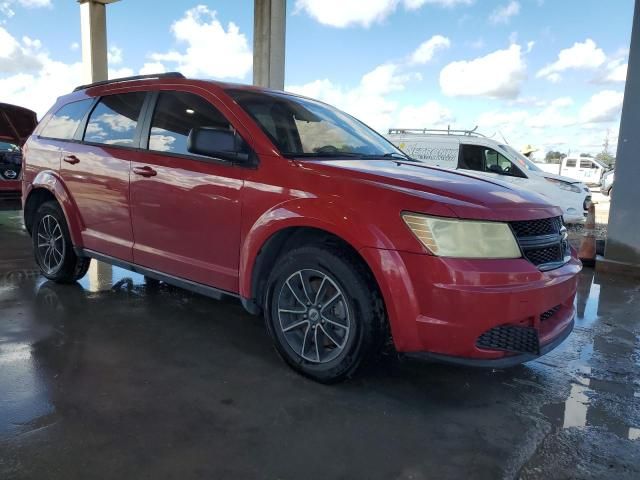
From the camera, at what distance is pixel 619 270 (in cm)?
636

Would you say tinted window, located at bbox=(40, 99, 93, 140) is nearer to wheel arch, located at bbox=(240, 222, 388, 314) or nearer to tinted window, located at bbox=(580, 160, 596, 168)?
wheel arch, located at bbox=(240, 222, 388, 314)

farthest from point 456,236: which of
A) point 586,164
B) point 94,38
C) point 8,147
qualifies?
point 586,164

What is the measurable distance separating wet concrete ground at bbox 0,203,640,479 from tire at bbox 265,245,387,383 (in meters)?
0.16

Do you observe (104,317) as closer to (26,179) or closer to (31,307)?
(31,307)

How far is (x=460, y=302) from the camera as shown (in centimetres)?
253

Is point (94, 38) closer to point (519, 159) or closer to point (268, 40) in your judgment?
point (268, 40)

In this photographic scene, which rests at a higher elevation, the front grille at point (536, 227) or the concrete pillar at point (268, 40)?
the concrete pillar at point (268, 40)

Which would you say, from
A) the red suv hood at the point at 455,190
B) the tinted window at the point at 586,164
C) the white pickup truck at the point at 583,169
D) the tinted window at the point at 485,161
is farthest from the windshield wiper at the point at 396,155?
the tinted window at the point at 586,164

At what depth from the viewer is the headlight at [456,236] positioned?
2.59 metres

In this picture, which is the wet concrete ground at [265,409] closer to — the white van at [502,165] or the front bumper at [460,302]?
the front bumper at [460,302]

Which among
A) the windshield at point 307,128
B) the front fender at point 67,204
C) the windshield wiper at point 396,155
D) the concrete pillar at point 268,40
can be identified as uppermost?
the concrete pillar at point 268,40

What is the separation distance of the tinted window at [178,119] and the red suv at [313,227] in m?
0.01

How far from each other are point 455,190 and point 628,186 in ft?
15.0

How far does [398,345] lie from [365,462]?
0.63 m
